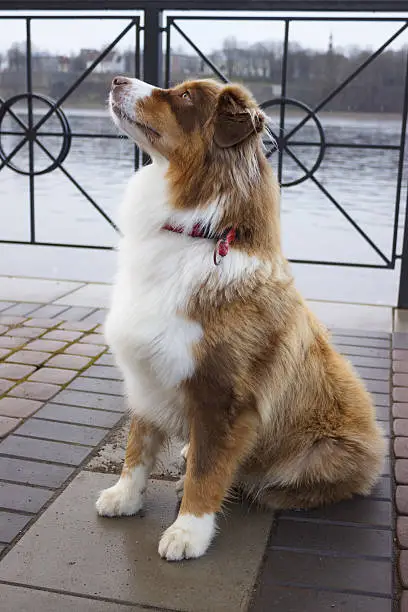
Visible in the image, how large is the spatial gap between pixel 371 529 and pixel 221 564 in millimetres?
580

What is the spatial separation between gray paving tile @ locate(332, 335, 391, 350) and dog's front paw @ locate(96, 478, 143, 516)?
7.11 feet

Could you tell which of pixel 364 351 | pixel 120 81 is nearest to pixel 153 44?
pixel 364 351

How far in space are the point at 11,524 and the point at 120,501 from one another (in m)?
0.38

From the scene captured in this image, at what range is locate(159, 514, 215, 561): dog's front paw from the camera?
222 cm

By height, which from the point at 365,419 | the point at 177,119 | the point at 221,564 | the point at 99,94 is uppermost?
the point at 99,94

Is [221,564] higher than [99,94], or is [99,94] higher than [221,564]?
[99,94]

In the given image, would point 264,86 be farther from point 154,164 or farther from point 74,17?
point 154,164

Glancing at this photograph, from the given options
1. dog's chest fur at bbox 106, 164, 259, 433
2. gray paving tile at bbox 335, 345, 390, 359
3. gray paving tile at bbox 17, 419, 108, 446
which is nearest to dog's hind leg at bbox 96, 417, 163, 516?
dog's chest fur at bbox 106, 164, 259, 433

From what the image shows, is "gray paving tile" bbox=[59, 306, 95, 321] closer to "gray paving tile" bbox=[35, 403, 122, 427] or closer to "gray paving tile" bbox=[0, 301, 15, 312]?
"gray paving tile" bbox=[0, 301, 15, 312]

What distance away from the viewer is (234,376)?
2.22m

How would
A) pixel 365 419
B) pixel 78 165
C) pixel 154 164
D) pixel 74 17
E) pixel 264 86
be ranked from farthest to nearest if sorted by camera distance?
pixel 78 165 → pixel 264 86 → pixel 74 17 → pixel 365 419 → pixel 154 164

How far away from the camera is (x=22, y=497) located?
8.31 ft

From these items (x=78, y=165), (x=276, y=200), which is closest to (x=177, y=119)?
(x=276, y=200)

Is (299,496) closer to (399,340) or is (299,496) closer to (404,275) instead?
(399,340)
